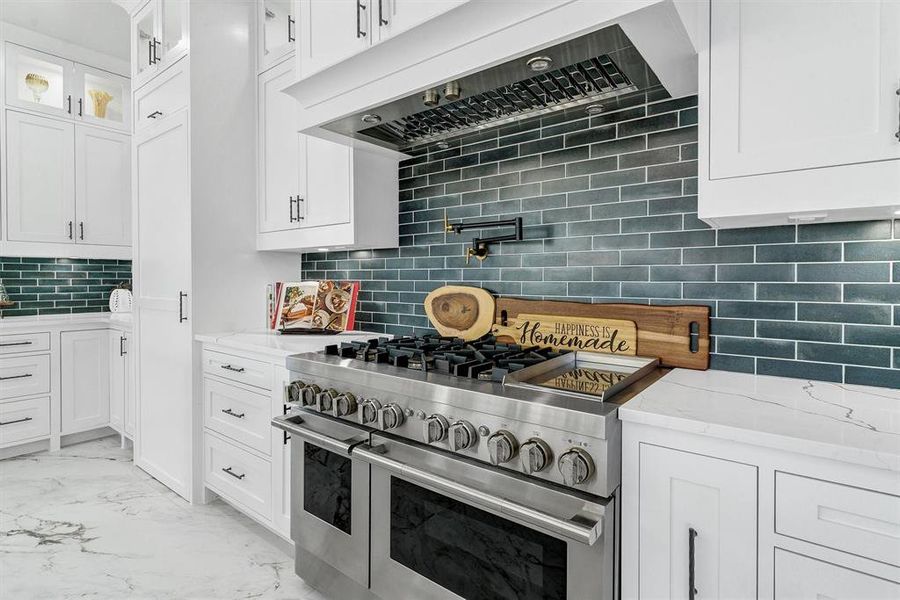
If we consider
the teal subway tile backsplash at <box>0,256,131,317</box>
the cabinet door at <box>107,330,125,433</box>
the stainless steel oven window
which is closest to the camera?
the stainless steel oven window

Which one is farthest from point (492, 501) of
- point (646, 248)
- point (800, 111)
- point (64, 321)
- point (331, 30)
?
point (64, 321)

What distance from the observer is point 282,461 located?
2105 millimetres

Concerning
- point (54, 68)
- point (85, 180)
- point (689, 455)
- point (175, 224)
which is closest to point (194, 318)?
point (175, 224)

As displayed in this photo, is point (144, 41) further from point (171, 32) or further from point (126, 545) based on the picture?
point (126, 545)

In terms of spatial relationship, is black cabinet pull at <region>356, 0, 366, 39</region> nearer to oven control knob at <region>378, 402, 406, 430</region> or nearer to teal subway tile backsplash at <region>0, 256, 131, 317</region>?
oven control knob at <region>378, 402, 406, 430</region>

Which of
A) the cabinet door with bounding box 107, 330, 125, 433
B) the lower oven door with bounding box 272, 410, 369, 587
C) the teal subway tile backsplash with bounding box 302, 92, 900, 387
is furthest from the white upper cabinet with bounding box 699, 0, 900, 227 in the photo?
the cabinet door with bounding box 107, 330, 125, 433

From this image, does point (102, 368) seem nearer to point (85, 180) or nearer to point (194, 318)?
point (85, 180)

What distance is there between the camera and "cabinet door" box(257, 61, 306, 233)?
8.41 ft

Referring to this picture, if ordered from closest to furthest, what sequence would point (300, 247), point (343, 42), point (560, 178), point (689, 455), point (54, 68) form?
point (689, 455) < point (343, 42) < point (560, 178) < point (300, 247) < point (54, 68)

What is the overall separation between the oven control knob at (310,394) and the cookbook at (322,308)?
2.68 feet

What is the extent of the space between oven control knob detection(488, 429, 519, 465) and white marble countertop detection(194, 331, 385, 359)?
1.09 meters

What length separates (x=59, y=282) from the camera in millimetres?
3961

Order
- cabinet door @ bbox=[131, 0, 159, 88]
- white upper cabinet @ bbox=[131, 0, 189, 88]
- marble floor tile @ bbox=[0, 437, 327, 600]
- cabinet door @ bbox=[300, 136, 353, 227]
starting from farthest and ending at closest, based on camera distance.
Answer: cabinet door @ bbox=[131, 0, 159, 88]
white upper cabinet @ bbox=[131, 0, 189, 88]
cabinet door @ bbox=[300, 136, 353, 227]
marble floor tile @ bbox=[0, 437, 327, 600]

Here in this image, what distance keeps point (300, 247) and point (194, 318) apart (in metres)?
0.69
